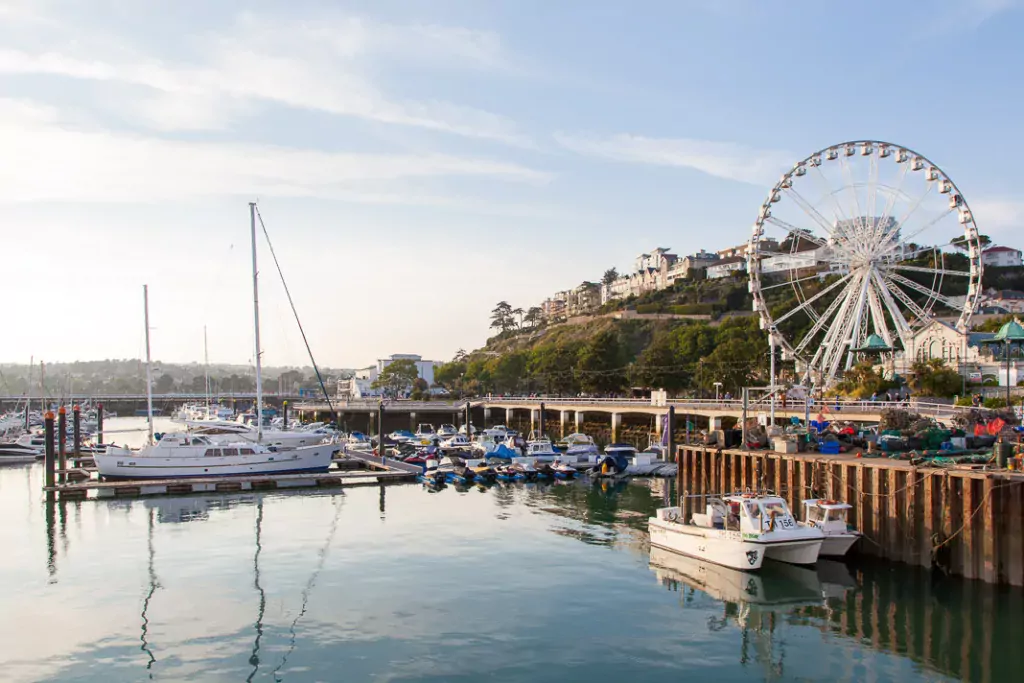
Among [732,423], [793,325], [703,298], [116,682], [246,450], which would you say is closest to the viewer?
[116,682]

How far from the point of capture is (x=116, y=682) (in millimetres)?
20688

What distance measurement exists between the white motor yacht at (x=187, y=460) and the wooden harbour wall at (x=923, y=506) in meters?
32.8

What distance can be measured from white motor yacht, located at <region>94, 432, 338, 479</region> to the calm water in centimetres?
1430

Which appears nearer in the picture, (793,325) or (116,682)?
(116,682)

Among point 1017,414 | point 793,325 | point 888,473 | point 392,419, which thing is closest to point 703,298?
point 793,325

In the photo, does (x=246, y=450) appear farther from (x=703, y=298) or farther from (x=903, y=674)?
(x=703, y=298)

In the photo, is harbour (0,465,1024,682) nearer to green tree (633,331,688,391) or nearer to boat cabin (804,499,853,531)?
boat cabin (804,499,853,531)

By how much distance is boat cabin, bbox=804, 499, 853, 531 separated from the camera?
3111 cm

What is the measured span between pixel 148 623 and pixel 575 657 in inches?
519

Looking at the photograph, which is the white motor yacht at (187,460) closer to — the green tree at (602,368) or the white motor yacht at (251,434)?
the white motor yacht at (251,434)

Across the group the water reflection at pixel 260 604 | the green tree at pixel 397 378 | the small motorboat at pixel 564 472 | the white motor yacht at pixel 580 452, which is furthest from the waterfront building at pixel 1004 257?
the water reflection at pixel 260 604

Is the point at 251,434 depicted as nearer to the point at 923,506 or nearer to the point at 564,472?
the point at 564,472

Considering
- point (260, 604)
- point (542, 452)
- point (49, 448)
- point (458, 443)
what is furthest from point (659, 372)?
point (260, 604)

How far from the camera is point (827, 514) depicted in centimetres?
3142
